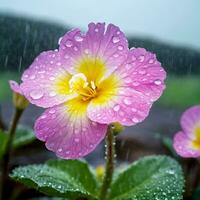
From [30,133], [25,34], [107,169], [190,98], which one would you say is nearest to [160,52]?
[190,98]

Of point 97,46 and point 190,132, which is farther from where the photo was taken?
point 190,132

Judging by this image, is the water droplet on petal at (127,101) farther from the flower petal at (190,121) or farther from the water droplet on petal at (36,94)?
the flower petal at (190,121)

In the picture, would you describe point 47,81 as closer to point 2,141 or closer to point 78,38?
point 78,38

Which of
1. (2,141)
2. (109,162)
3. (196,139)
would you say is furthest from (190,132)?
(2,141)

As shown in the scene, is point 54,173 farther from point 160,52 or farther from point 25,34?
point 25,34

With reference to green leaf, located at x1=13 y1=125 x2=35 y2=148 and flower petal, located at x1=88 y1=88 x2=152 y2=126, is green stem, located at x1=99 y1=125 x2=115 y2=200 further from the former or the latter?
green leaf, located at x1=13 y1=125 x2=35 y2=148

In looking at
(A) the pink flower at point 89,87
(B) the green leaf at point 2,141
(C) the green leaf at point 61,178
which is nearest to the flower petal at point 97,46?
(A) the pink flower at point 89,87
